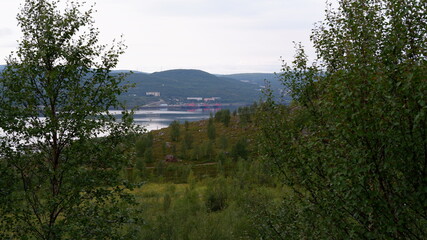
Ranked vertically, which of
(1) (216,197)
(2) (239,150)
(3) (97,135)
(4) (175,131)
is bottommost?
(2) (239,150)

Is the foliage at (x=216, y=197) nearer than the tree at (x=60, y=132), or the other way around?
the tree at (x=60, y=132)

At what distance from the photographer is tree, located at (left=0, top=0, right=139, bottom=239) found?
1633 centimetres

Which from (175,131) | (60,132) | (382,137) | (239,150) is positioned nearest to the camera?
(382,137)

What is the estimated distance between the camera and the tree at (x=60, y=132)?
53.6 feet

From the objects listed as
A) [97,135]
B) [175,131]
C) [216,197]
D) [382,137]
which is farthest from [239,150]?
[382,137]

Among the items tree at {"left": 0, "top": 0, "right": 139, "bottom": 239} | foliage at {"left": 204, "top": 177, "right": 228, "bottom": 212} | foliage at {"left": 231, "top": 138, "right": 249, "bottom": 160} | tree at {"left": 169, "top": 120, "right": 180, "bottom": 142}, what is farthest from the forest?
tree at {"left": 169, "top": 120, "right": 180, "bottom": 142}

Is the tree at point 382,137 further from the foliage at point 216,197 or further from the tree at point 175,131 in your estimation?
the tree at point 175,131

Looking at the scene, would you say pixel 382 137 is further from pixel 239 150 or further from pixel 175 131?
pixel 175 131

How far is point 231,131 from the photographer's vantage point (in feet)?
598

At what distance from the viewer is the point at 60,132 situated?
55.5 feet

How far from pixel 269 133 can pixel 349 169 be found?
8.92 metres

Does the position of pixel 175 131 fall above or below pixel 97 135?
below

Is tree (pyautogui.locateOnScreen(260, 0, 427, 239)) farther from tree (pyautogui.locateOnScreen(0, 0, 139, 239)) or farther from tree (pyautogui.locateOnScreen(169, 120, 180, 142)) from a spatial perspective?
tree (pyautogui.locateOnScreen(169, 120, 180, 142))

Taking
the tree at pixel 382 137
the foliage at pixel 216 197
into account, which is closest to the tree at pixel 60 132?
the tree at pixel 382 137
